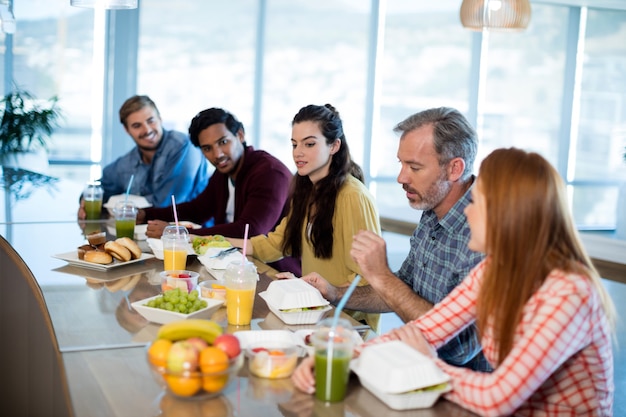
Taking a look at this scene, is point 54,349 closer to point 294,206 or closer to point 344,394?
point 344,394

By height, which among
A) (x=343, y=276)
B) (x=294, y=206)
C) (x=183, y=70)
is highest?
(x=183, y=70)

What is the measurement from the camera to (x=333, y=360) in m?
1.37

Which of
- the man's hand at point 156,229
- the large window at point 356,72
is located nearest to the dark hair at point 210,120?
the man's hand at point 156,229

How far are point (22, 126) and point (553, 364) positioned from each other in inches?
251

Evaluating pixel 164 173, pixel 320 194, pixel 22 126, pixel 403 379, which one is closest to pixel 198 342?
pixel 403 379

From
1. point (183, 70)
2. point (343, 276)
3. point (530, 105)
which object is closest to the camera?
point (343, 276)

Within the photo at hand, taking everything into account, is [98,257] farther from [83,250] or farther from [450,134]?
[450,134]

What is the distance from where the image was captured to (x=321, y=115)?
288cm

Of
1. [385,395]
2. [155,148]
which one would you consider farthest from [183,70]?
[385,395]

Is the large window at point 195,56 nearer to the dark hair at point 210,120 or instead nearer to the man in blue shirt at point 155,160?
the man in blue shirt at point 155,160

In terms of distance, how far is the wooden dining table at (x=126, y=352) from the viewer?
1348 millimetres

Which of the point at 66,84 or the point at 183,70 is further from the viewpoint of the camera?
the point at 183,70

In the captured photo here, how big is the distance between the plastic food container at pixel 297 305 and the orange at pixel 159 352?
60cm

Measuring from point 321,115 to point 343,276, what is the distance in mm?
629
